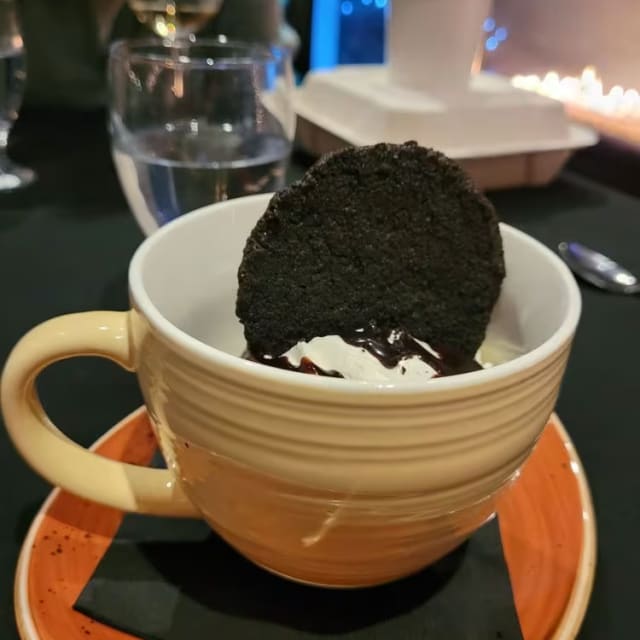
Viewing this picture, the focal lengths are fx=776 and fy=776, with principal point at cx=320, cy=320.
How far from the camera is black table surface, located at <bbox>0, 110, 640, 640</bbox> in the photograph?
0.37 meters

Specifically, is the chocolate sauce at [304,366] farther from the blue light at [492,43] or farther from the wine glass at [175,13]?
the blue light at [492,43]

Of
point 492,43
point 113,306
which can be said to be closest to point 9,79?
point 113,306

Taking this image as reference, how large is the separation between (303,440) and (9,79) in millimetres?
678

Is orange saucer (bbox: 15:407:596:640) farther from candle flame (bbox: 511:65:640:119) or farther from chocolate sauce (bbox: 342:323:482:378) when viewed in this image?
candle flame (bbox: 511:65:640:119)

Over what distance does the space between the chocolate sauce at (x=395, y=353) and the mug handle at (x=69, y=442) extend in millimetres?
66

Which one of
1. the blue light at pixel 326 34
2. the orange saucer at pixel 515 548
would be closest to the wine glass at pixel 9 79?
the orange saucer at pixel 515 548

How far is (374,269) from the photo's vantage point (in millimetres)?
342

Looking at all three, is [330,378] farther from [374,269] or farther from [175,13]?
[175,13]

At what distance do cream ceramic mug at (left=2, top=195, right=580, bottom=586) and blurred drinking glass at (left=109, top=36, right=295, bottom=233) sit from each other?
24cm

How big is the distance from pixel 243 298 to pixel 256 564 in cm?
11

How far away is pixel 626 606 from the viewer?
33 centimetres

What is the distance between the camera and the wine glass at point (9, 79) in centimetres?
76

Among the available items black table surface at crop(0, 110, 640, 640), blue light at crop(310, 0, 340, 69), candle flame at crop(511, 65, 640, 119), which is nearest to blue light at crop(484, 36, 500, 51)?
candle flame at crop(511, 65, 640, 119)

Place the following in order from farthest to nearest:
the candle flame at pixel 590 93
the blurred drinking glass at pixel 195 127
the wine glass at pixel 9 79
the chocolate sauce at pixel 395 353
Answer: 1. the candle flame at pixel 590 93
2. the wine glass at pixel 9 79
3. the blurred drinking glass at pixel 195 127
4. the chocolate sauce at pixel 395 353
